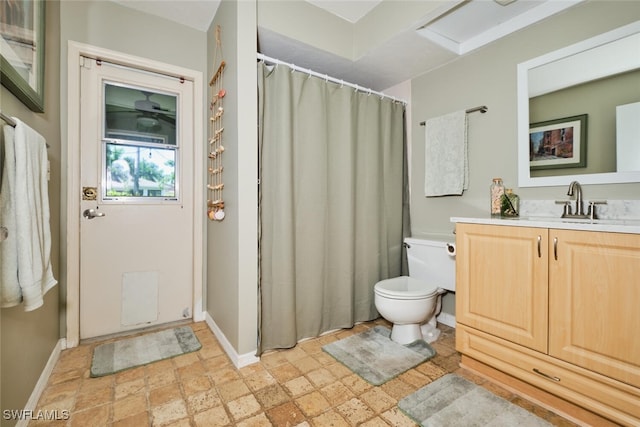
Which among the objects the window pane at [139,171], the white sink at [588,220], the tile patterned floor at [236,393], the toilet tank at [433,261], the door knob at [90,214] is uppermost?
the window pane at [139,171]

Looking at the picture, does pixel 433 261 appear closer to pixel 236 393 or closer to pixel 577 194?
pixel 577 194

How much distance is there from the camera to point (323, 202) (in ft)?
7.01

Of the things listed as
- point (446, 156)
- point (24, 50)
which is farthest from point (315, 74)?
point (24, 50)

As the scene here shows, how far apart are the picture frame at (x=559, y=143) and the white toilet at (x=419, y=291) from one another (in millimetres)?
805

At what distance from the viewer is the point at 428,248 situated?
7.51 feet

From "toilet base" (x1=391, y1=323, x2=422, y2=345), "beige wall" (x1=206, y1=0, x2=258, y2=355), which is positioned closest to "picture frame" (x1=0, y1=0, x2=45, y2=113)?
"beige wall" (x1=206, y1=0, x2=258, y2=355)

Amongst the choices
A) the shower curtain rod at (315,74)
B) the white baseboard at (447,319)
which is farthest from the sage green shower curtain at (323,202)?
the white baseboard at (447,319)

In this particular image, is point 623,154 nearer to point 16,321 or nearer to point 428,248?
point 428,248

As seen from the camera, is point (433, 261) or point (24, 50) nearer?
point (24, 50)

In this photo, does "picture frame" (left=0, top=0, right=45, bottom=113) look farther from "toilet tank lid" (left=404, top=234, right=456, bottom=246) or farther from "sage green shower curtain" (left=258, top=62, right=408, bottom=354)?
"toilet tank lid" (left=404, top=234, right=456, bottom=246)

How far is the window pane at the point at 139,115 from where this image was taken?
7.04 ft

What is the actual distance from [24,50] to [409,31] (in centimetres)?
215

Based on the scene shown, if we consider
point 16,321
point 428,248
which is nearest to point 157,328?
point 16,321

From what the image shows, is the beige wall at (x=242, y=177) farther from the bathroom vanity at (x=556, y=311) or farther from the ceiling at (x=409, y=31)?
the bathroom vanity at (x=556, y=311)
